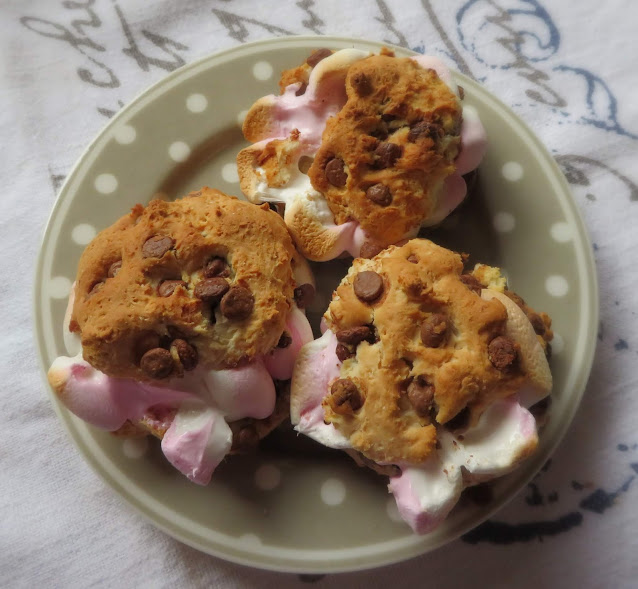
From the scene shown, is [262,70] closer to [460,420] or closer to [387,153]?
[387,153]

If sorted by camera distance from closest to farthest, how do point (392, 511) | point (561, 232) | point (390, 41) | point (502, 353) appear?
point (502, 353) < point (392, 511) < point (561, 232) < point (390, 41)

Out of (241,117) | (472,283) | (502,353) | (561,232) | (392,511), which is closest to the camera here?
(502,353)

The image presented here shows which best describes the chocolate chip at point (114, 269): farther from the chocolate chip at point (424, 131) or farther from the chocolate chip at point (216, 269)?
the chocolate chip at point (424, 131)

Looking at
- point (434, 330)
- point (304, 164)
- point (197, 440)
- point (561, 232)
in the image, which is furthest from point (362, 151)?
point (197, 440)

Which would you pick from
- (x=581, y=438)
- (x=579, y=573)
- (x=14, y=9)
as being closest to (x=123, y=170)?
(x=14, y=9)

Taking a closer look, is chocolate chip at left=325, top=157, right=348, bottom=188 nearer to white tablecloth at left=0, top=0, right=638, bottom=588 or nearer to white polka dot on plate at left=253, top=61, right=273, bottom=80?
white polka dot on plate at left=253, top=61, right=273, bottom=80

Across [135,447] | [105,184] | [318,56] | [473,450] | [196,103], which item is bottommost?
[135,447]

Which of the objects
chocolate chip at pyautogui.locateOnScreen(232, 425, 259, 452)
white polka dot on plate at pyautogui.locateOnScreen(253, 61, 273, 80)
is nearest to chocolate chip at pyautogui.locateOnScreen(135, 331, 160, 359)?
chocolate chip at pyautogui.locateOnScreen(232, 425, 259, 452)
